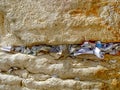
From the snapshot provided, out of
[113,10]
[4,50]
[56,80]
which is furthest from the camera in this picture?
[4,50]

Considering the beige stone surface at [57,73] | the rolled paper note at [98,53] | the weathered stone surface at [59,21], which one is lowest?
the beige stone surface at [57,73]

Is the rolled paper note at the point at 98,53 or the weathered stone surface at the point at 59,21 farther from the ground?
the weathered stone surface at the point at 59,21

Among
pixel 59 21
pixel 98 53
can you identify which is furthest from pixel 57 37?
pixel 98 53

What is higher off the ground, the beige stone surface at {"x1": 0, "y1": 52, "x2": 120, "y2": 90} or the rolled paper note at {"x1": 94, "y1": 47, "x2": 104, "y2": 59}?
the rolled paper note at {"x1": 94, "y1": 47, "x2": 104, "y2": 59}

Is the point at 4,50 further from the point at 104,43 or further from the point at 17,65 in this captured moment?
the point at 104,43

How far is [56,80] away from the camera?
1029mm

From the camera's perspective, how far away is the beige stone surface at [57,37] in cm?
95

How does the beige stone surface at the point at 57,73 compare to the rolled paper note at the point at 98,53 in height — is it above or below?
below

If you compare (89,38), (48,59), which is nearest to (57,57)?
(48,59)

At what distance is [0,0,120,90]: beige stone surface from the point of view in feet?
3.11

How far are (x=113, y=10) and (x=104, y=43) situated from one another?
0.46ft

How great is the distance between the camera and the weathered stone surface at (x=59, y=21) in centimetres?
94

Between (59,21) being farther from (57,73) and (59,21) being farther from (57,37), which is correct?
(57,73)

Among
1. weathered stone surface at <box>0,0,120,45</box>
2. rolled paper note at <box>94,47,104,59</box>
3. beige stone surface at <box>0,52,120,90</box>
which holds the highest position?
weathered stone surface at <box>0,0,120,45</box>
